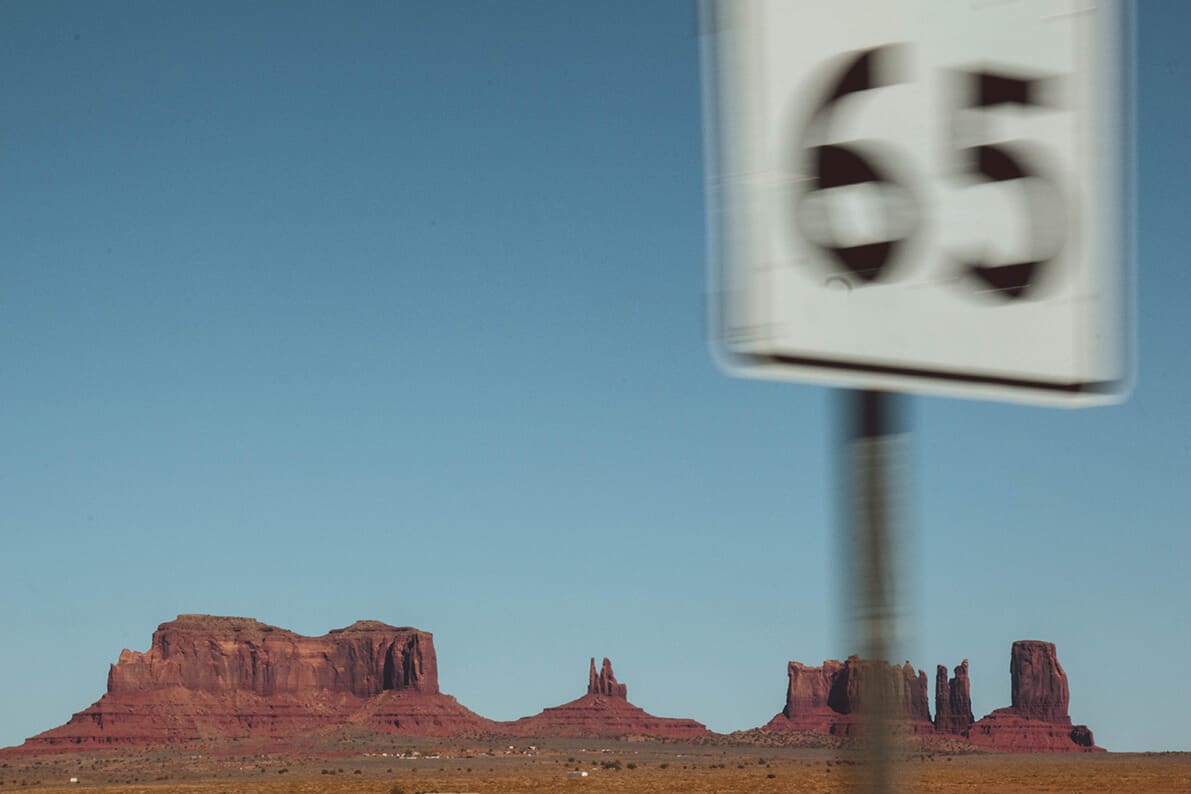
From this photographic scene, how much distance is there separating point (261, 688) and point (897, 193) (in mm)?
192109

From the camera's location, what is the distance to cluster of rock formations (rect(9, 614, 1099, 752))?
181 metres

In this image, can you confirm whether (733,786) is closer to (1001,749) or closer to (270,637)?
(1001,749)

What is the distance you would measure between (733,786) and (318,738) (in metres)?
107

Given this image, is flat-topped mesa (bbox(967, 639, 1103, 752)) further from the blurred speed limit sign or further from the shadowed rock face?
the blurred speed limit sign

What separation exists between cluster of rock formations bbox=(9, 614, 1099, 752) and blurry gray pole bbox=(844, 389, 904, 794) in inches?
7004

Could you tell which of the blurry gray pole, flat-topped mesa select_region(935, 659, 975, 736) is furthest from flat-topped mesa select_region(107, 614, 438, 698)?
the blurry gray pole

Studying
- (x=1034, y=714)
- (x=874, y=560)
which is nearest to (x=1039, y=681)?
(x=1034, y=714)

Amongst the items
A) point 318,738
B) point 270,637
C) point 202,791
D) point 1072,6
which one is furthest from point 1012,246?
point 270,637

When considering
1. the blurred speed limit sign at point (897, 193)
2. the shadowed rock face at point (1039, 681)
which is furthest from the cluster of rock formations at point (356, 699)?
the blurred speed limit sign at point (897, 193)

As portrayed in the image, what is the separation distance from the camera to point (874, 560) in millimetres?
2564

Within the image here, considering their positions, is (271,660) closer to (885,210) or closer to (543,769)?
(543,769)

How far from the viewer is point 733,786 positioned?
80250 mm

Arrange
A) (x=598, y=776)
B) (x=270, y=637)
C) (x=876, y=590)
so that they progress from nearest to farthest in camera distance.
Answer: (x=876, y=590) < (x=598, y=776) < (x=270, y=637)

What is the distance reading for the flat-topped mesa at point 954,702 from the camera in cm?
18262
